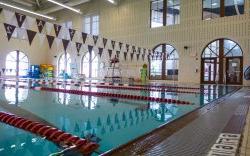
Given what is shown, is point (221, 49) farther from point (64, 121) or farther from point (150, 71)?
point (64, 121)

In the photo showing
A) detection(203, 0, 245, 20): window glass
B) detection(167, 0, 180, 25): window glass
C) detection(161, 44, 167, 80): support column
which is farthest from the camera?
detection(161, 44, 167, 80): support column

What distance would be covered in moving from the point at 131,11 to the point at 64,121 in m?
17.0

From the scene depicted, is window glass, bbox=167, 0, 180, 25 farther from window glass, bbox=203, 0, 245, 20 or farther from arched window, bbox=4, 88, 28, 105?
arched window, bbox=4, 88, 28, 105

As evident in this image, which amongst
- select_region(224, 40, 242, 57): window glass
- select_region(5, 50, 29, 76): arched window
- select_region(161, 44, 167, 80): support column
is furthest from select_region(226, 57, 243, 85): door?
select_region(5, 50, 29, 76): arched window

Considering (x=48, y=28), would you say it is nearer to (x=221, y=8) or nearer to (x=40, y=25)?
(x=40, y=25)

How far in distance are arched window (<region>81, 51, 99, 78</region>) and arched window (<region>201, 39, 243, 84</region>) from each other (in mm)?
9088

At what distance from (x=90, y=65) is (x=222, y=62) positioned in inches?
436

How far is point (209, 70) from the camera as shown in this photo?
16047 mm

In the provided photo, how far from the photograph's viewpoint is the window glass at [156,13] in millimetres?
18000

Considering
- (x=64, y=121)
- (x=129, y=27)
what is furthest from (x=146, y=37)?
(x=64, y=121)

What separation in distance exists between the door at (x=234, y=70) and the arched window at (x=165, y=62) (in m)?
3.25

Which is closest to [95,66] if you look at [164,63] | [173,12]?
[164,63]

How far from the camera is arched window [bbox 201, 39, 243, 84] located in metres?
14.9

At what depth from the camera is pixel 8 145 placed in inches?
94.7
